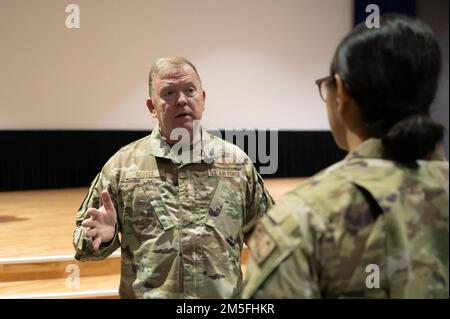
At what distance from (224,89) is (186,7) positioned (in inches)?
48.6

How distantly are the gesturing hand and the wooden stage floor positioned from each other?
209 cm

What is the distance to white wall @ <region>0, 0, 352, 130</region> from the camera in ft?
21.1

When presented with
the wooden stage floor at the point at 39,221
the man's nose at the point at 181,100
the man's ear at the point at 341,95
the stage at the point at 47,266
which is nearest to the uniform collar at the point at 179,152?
the man's nose at the point at 181,100

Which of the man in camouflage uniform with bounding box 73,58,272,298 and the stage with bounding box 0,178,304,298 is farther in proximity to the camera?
the stage with bounding box 0,178,304,298

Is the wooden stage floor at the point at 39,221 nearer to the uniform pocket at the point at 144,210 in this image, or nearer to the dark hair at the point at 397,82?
the uniform pocket at the point at 144,210

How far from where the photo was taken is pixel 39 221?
180 inches

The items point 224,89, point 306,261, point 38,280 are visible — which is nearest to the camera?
point 306,261

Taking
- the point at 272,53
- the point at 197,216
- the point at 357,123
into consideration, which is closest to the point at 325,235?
the point at 357,123

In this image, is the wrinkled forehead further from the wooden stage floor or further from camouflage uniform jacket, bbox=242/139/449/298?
the wooden stage floor

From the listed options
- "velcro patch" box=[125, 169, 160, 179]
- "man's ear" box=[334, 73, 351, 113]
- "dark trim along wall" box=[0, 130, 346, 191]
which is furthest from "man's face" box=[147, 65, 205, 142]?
"dark trim along wall" box=[0, 130, 346, 191]

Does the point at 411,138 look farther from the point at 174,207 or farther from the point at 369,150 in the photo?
the point at 174,207

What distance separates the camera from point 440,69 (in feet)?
2.62

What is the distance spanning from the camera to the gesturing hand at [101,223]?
56.6 inches

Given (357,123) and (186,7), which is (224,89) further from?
(357,123)
